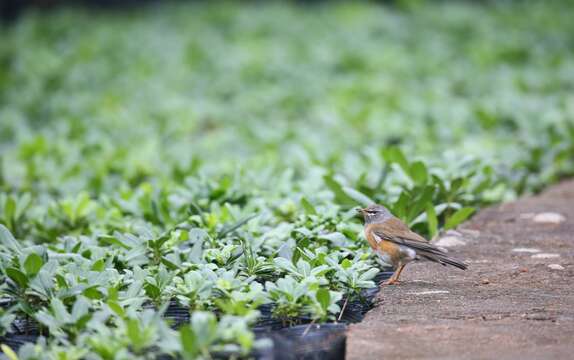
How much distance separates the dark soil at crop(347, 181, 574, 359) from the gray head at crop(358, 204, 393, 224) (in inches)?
11.0

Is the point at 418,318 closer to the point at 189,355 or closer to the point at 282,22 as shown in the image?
the point at 189,355

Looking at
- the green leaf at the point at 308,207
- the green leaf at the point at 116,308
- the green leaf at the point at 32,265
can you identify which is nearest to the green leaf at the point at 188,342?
the green leaf at the point at 116,308

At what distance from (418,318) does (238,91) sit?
6.18 meters

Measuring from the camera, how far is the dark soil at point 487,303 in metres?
2.80

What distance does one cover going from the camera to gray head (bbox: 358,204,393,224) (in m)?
3.87

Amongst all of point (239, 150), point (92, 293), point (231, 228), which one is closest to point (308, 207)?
point (231, 228)

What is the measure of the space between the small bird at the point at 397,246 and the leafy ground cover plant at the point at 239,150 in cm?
15

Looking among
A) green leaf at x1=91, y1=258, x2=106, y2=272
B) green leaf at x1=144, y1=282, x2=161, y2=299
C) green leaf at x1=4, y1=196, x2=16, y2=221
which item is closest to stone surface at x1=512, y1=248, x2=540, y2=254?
green leaf at x1=144, y1=282, x2=161, y2=299

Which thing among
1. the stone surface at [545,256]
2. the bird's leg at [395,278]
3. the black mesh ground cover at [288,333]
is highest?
the black mesh ground cover at [288,333]

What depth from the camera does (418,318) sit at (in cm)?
316

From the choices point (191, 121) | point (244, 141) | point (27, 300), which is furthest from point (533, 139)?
point (27, 300)

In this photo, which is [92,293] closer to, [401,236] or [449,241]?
[401,236]

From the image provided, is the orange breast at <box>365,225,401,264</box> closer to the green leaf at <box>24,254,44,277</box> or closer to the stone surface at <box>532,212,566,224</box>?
the stone surface at <box>532,212,566,224</box>

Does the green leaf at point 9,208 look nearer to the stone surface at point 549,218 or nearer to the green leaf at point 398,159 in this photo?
the green leaf at point 398,159
